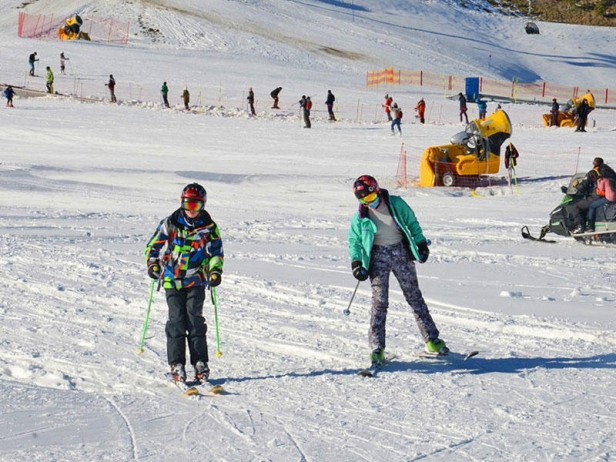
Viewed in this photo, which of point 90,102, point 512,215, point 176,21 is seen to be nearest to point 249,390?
point 512,215

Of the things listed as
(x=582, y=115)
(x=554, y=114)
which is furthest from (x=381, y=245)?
(x=554, y=114)

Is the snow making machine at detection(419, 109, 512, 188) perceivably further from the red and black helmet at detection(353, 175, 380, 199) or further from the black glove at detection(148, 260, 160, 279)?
the black glove at detection(148, 260, 160, 279)

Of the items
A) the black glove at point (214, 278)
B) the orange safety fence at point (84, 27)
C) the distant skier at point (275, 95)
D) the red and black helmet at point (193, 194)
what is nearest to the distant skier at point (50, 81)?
the distant skier at point (275, 95)

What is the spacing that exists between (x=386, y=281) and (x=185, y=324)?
153 centimetres

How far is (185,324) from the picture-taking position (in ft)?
22.6

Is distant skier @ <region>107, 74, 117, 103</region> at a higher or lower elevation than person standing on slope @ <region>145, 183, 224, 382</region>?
higher

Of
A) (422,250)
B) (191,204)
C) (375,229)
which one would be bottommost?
(422,250)

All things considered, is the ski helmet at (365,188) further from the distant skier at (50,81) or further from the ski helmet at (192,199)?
the distant skier at (50,81)

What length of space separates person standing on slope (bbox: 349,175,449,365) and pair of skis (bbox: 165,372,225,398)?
49.0 inches

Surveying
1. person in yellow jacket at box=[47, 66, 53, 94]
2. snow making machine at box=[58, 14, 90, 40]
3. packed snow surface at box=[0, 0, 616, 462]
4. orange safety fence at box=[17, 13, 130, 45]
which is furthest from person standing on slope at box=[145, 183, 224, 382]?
orange safety fence at box=[17, 13, 130, 45]

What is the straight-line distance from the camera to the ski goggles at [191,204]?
6594 mm

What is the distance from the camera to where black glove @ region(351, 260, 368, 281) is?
696 cm

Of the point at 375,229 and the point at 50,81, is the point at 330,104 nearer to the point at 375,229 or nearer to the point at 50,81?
the point at 50,81

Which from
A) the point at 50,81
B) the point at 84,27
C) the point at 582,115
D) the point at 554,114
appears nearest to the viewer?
the point at 582,115
